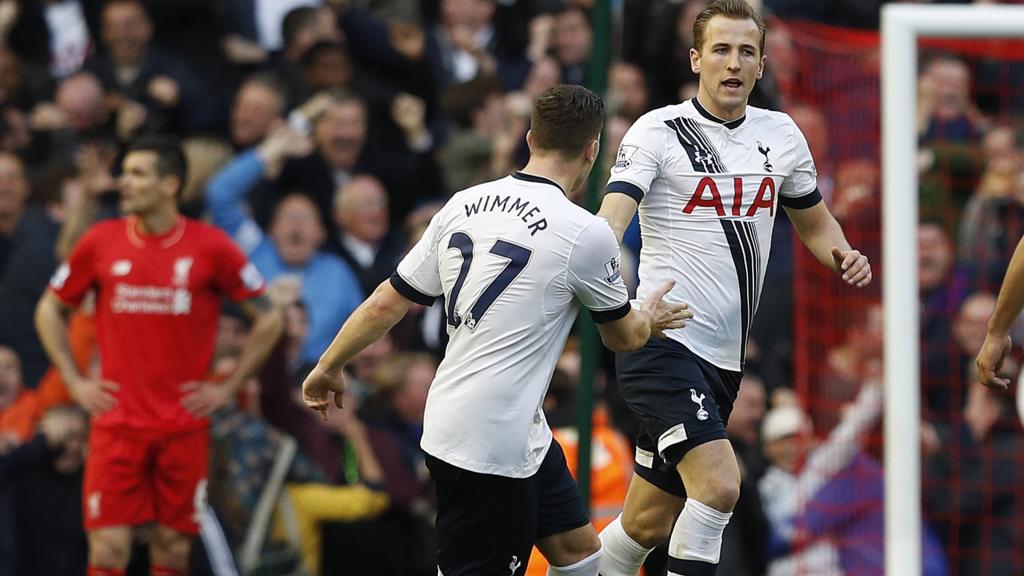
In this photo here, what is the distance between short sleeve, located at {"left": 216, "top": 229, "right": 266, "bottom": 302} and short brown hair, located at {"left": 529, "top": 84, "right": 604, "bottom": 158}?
357 centimetres

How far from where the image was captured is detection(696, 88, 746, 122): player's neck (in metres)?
6.55

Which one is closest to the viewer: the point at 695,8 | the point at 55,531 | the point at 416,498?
the point at 55,531

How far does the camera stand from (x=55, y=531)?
32.2ft

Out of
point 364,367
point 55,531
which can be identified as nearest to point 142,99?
point 364,367

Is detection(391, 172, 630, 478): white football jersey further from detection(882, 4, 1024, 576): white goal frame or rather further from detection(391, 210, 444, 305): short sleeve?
detection(882, 4, 1024, 576): white goal frame

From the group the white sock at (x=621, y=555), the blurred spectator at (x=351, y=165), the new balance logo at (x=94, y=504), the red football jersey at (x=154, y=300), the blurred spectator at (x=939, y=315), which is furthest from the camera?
the blurred spectator at (x=351, y=165)

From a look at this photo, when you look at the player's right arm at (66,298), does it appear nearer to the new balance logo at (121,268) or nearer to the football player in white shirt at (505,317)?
the new balance logo at (121,268)

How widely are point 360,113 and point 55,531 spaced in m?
4.09

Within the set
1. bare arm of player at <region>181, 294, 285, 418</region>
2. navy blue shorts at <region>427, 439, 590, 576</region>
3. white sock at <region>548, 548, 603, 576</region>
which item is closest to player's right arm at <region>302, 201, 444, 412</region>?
navy blue shorts at <region>427, 439, 590, 576</region>

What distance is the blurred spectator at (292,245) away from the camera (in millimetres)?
11289

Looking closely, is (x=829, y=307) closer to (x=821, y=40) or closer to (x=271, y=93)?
(x=821, y=40)

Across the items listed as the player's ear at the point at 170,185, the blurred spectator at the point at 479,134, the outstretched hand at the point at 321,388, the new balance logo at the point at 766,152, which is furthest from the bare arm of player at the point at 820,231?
the blurred spectator at the point at 479,134

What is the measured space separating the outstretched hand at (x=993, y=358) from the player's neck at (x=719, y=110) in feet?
4.21

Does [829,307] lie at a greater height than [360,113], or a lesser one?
lesser
